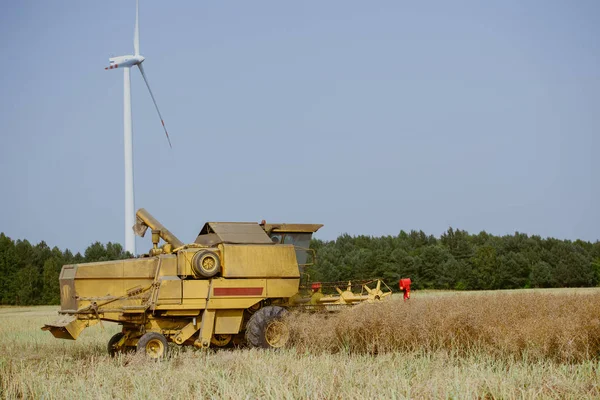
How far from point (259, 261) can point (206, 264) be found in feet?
3.71

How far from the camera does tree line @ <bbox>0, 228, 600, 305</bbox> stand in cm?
4816

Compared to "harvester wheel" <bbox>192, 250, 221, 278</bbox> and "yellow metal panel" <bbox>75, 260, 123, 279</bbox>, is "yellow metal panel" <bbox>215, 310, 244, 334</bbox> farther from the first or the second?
"yellow metal panel" <bbox>75, 260, 123, 279</bbox>

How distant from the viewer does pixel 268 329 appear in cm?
1526

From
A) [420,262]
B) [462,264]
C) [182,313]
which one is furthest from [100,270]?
[462,264]

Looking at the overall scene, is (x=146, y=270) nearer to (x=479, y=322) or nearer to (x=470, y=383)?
(x=479, y=322)

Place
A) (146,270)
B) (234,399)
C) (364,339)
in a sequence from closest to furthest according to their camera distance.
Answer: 1. (234,399)
2. (364,339)
3. (146,270)

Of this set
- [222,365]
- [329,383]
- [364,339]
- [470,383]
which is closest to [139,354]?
[222,365]

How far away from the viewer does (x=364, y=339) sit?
13.7 meters

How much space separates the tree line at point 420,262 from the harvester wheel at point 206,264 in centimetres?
3022

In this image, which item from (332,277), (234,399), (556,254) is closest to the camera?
(234,399)

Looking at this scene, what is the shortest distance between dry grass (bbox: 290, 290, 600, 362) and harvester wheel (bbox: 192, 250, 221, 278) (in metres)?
1.89

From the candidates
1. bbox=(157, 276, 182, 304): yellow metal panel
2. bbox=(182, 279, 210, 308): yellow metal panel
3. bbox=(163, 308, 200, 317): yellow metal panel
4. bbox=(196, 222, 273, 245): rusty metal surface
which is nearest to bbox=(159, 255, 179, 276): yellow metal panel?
bbox=(157, 276, 182, 304): yellow metal panel

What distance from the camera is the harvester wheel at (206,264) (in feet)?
49.6

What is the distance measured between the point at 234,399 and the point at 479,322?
5601 mm
